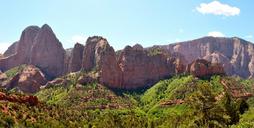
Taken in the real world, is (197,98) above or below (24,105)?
above

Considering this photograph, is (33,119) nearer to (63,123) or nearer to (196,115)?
(63,123)

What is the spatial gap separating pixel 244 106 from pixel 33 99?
2779 inches

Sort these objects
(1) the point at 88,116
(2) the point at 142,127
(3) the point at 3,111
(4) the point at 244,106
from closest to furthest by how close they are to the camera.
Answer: (3) the point at 3,111
(4) the point at 244,106
(2) the point at 142,127
(1) the point at 88,116

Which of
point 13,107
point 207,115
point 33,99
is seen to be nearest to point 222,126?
point 207,115

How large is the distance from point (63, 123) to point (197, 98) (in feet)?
295

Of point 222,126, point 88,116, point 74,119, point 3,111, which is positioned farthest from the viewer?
point 88,116

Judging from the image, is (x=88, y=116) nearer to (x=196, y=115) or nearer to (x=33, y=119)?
(x=33, y=119)

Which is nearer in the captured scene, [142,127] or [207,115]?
[207,115]

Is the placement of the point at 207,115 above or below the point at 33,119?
above

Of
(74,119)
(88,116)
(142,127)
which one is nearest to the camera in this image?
(142,127)

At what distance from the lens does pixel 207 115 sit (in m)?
62.9

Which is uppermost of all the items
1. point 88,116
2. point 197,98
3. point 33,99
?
point 197,98

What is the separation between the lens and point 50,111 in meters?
157

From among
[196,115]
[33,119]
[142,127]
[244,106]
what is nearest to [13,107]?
[33,119]
